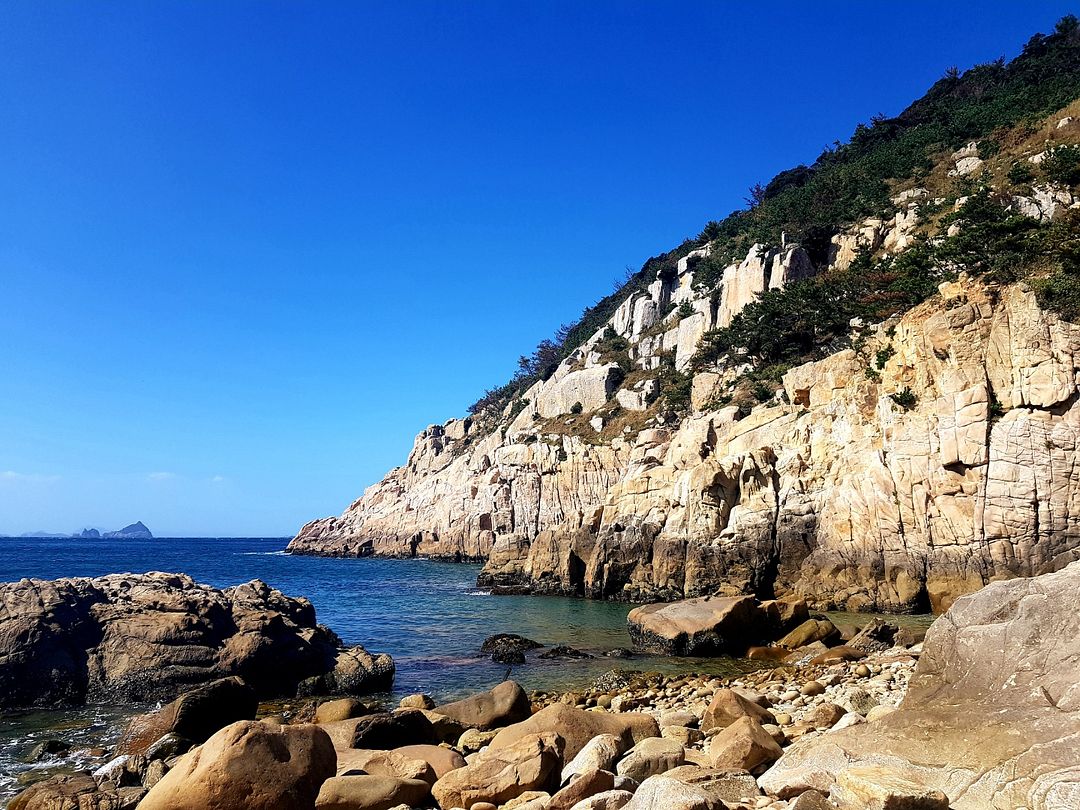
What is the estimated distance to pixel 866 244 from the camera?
65.2 metres

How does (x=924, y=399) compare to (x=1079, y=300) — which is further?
(x=924, y=399)

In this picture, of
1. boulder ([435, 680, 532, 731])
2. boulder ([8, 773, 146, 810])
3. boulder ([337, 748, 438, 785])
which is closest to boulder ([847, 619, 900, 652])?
boulder ([435, 680, 532, 731])

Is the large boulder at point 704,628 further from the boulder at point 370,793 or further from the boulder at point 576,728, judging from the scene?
the boulder at point 370,793

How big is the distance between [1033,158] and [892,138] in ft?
133

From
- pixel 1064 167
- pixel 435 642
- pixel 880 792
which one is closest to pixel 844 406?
pixel 435 642

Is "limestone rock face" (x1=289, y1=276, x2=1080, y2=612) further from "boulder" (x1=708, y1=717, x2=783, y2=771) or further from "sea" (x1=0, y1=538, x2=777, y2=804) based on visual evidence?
"boulder" (x1=708, y1=717, x2=783, y2=771)

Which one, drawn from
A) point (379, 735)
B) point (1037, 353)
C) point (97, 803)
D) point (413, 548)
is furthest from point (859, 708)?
point (413, 548)

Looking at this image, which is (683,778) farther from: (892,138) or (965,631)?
(892,138)

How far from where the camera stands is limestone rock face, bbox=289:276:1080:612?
85.0 feet

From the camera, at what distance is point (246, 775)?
8.52m

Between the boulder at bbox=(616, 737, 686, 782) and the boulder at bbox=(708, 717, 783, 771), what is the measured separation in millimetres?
527

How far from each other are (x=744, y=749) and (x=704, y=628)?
46.6 feet

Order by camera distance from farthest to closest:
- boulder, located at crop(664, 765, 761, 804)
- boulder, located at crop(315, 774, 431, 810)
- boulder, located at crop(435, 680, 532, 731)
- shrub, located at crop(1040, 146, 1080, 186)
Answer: shrub, located at crop(1040, 146, 1080, 186), boulder, located at crop(435, 680, 532, 731), boulder, located at crop(315, 774, 431, 810), boulder, located at crop(664, 765, 761, 804)

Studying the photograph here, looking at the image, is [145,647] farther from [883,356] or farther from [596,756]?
[883,356]
